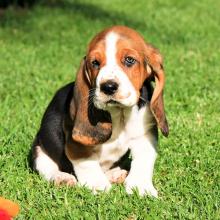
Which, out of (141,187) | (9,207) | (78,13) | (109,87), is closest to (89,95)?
(109,87)

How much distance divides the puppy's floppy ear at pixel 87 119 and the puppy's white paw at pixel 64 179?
402mm

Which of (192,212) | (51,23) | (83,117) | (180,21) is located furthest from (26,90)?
(180,21)

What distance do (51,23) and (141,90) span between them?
818cm

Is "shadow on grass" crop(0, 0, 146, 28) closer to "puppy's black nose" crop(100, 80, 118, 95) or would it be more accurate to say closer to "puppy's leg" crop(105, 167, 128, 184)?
"puppy's leg" crop(105, 167, 128, 184)

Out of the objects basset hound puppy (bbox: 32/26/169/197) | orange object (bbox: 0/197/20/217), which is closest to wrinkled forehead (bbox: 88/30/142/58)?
basset hound puppy (bbox: 32/26/169/197)

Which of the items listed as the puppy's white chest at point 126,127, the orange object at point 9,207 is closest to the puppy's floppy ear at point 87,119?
the puppy's white chest at point 126,127

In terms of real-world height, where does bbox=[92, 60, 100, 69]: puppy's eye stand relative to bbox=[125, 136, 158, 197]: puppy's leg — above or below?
above

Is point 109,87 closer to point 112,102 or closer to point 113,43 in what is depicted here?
point 112,102

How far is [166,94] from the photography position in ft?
26.5

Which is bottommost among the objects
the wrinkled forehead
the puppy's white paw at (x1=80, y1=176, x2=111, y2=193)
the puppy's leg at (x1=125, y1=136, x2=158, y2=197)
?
the puppy's white paw at (x1=80, y1=176, x2=111, y2=193)

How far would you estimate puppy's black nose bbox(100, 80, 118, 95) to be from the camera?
4.60 m

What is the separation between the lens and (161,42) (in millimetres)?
11406

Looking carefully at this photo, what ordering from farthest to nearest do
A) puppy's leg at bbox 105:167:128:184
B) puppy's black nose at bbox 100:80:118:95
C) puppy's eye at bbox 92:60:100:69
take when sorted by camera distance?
puppy's leg at bbox 105:167:128:184 < puppy's eye at bbox 92:60:100:69 < puppy's black nose at bbox 100:80:118:95

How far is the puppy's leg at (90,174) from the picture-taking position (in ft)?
16.7
